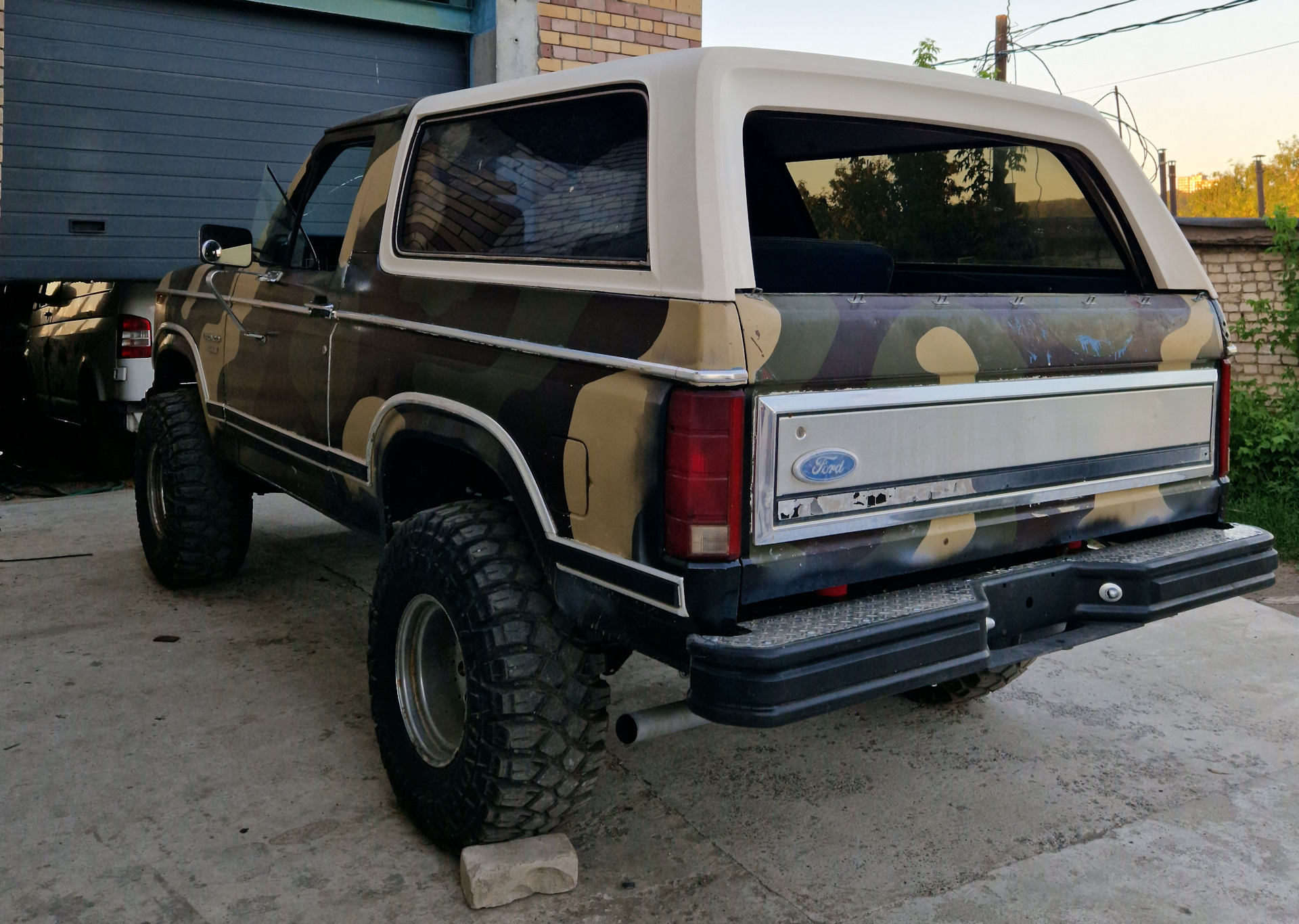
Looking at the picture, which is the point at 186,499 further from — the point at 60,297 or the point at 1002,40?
the point at 1002,40

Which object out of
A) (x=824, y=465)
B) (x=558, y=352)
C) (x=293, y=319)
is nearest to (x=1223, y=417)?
(x=824, y=465)

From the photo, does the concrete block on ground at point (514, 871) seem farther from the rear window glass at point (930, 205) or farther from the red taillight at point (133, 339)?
the red taillight at point (133, 339)

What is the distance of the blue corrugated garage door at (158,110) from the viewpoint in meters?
7.21

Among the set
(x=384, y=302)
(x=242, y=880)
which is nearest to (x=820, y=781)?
(x=242, y=880)

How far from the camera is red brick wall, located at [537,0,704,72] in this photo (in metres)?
8.39

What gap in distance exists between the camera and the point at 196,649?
4457mm

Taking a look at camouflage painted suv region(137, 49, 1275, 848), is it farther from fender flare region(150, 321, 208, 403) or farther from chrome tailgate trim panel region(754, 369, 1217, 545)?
fender flare region(150, 321, 208, 403)

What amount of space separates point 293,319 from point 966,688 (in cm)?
266

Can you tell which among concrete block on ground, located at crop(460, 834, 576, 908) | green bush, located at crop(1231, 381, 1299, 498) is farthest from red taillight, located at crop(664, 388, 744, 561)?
green bush, located at crop(1231, 381, 1299, 498)

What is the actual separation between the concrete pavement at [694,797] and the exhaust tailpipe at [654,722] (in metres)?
0.42

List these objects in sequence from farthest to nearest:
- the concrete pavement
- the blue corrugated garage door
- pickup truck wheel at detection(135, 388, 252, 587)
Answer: the blue corrugated garage door → pickup truck wheel at detection(135, 388, 252, 587) → the concrete pavement

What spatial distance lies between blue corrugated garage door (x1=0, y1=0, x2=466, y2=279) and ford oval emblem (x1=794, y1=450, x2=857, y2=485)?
661cm

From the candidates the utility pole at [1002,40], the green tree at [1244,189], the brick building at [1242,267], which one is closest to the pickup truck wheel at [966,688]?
the brick building at [1242,267]

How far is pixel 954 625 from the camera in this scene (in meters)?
2.50
